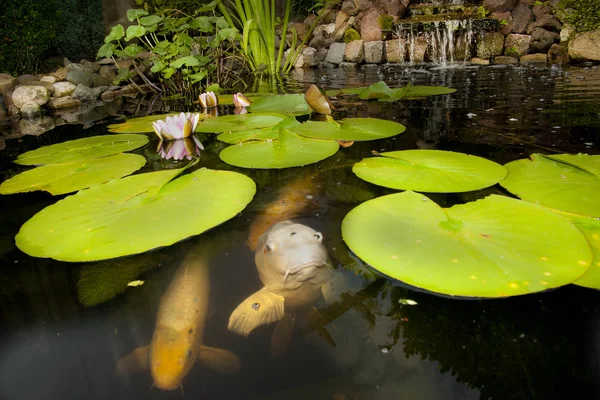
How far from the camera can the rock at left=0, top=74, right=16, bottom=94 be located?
3477 mm

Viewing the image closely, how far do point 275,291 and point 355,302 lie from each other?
168 millimetres

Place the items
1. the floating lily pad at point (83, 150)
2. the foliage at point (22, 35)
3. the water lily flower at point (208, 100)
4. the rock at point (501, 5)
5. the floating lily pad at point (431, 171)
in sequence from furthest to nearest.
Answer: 1. the rock at point (501, 5)
2. the foliage at point (22, 35)
3. the water lily flower at point (208, 100)
4. the floating lily pad at point (83, 150)
5. the floating lily pad at point (431, 171)

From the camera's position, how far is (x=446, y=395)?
0.59 m

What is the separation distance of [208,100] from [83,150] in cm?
116

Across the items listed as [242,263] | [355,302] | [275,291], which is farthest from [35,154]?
[355,302]

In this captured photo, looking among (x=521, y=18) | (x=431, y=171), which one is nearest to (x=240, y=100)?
(x=431, y=171)

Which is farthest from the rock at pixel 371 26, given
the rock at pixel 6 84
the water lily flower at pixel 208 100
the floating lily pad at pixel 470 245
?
the floating lily pad at pixel 470 245

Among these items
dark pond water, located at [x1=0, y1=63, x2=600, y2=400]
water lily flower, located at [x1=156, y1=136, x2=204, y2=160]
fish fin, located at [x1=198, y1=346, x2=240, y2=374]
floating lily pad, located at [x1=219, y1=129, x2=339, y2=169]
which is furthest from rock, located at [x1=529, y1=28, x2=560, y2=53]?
fish fin, located at [x1=198, y1=346, x2=240, y2=374]

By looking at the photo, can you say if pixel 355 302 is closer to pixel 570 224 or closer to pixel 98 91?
pixel 570 224

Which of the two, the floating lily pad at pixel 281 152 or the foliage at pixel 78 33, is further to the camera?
the foliage at pixel 78 33

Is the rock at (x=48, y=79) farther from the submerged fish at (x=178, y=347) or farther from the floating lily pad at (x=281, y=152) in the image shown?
the submerged fish at (x=178, y=347)

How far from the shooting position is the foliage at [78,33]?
18.2 feet

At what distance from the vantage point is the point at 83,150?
5.94 ft

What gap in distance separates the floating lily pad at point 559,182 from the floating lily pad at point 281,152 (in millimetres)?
682
